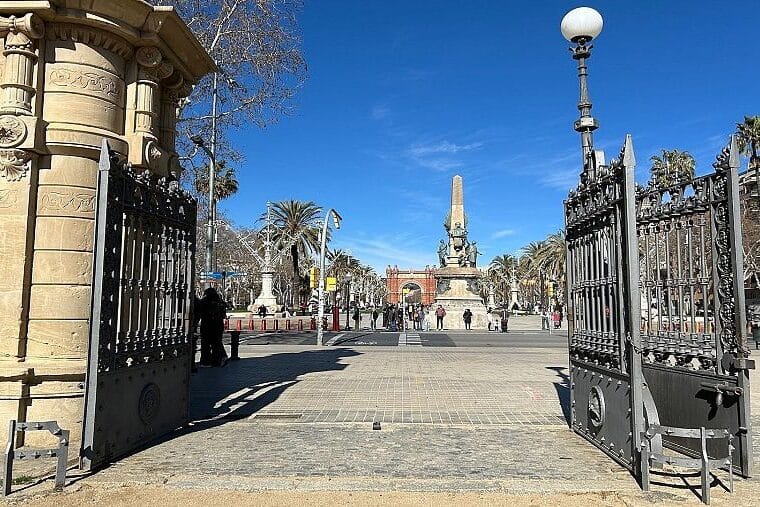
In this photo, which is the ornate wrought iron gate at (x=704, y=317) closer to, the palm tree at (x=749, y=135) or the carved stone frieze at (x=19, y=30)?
the carved stone frieze at (x=19, y=30)

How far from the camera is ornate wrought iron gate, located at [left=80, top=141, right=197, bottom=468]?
579 centimetres

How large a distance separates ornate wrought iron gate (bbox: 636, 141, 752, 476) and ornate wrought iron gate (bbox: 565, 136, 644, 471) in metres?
0.48

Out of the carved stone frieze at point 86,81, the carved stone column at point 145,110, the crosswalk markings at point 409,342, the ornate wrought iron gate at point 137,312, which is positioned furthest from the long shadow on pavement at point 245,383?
the crosswalk markings at point 409,342

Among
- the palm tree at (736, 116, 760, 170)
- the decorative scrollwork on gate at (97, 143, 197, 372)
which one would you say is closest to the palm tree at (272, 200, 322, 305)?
the palm tree at (736, 116, 760, 170)

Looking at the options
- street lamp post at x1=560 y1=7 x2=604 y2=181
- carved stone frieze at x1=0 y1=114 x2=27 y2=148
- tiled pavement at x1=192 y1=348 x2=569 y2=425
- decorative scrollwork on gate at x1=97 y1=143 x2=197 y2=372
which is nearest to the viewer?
decorative scrollwork on gate at x1=97 y1=143 x2=197 y2=372

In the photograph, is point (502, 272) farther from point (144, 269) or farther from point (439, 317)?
point (144, 269)

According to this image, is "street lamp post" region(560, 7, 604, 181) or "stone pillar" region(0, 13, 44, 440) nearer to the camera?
"stone pillar" region(0, 13, 44, 440)

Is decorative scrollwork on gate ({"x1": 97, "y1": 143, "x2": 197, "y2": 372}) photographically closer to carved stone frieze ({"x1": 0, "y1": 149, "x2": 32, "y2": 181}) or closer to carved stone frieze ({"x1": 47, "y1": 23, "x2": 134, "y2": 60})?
carved stone frieze ({"x1": 0, "y1": 149, "x2": 32, "y2": 181})

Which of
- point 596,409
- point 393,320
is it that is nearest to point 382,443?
point 596,409

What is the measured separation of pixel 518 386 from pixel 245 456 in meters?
7.03

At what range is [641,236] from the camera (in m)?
7.74

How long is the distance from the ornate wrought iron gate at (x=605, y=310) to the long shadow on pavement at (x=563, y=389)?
4.80 feet

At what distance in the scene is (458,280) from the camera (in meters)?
39.1

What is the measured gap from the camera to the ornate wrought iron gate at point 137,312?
5.79 meters
